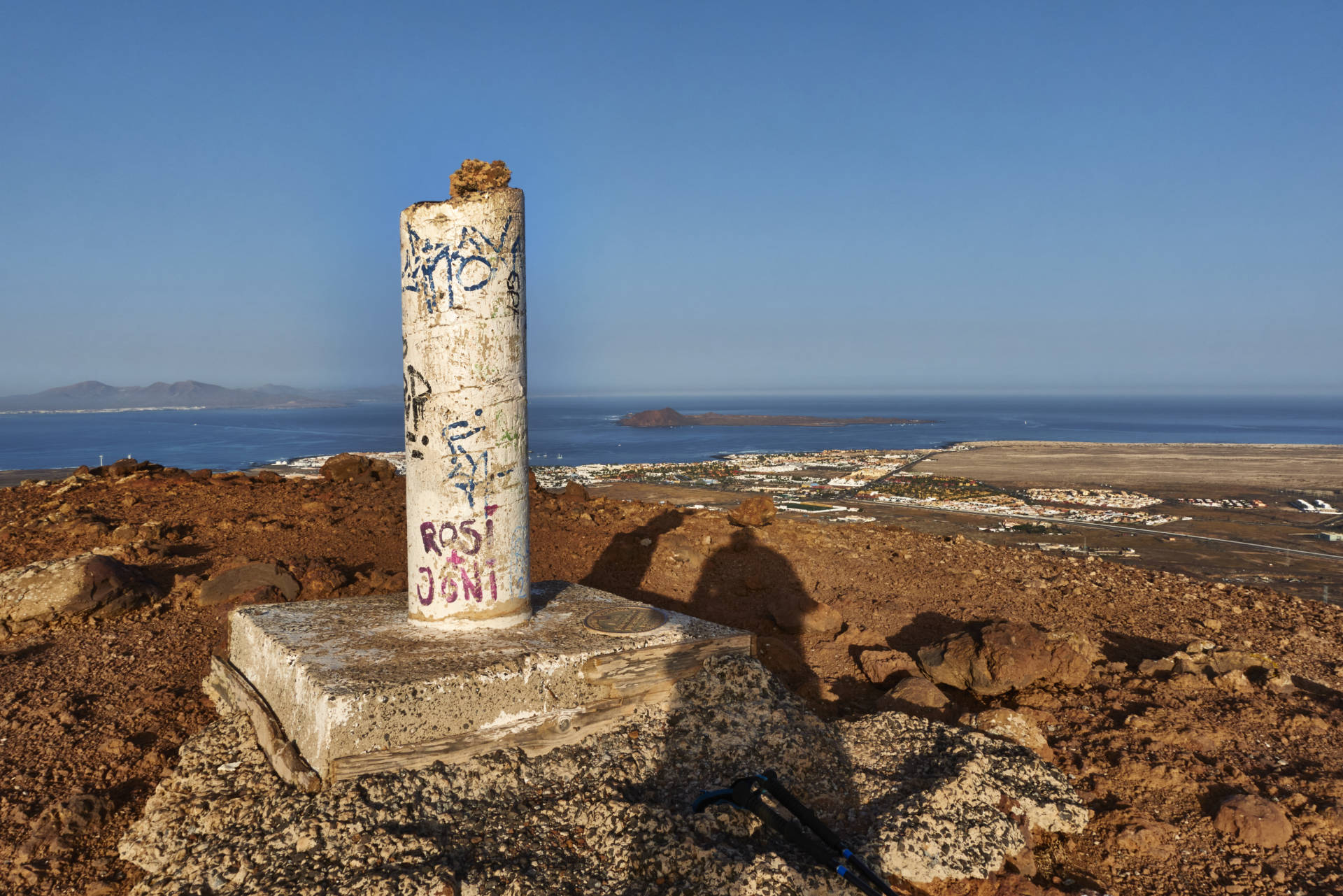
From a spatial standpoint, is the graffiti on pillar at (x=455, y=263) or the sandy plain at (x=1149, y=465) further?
the sandy plain at (x=1149, y=465)

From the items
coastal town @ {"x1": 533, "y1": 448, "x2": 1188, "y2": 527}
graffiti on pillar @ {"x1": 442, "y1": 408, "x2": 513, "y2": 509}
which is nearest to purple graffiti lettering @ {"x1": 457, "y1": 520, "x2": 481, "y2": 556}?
graffiti on pillar @ {"x1": 442, "y1": 408, "x2": 513, "y2": 509}

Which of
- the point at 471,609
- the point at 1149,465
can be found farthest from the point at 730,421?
the point at 471,609

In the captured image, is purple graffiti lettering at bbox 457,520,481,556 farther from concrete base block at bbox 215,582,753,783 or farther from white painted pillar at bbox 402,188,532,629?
concrete base block at bbox 215,582,753,783

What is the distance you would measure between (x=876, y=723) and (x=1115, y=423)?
302 ft

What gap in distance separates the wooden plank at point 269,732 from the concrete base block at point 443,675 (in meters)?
0.04

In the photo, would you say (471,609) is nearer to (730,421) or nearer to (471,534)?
(471,534)

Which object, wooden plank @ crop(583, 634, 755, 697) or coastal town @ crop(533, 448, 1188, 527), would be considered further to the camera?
coastal town @ crop(533, 448, 1188, 527)

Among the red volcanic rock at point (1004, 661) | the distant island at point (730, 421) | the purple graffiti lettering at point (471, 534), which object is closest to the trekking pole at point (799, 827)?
the purple graffiti lettering at point (471, 534)

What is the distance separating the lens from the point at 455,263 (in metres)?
4.82

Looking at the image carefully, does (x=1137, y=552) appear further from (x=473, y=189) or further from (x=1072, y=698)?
(x=473, y=189)

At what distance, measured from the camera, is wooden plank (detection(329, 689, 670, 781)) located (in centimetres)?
399

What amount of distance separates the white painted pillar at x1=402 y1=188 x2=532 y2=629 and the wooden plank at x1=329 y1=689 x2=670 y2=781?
0.86 m

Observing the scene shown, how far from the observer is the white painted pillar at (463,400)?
15.9 ft

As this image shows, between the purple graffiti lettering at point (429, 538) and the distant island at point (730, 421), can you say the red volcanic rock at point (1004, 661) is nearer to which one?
the purple graffiti lettering at point (429, 538)
